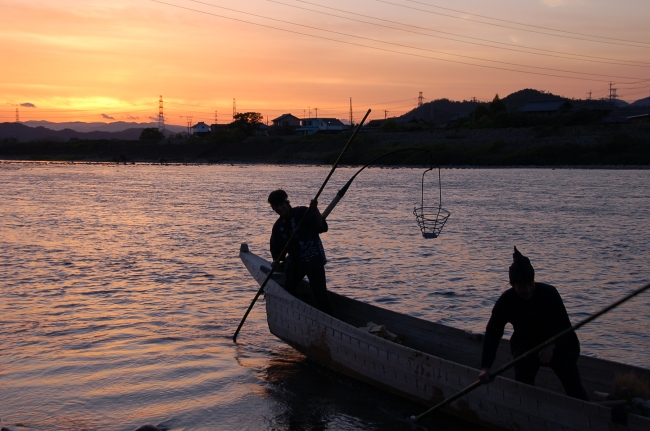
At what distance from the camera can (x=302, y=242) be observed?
7.46 m

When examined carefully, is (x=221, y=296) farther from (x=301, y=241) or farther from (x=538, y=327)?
(x=538, y=327)

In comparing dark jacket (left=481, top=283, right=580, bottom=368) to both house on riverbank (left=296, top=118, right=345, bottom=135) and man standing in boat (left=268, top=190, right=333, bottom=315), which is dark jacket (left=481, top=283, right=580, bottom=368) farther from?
house on riverbank (left=296, top=118, right=345, bottom=135)

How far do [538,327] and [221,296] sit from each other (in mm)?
7154

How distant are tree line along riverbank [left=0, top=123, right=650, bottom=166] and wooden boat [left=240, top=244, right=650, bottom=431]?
103ft

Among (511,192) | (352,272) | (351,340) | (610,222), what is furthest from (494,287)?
(511,192)

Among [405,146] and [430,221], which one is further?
[405,146]

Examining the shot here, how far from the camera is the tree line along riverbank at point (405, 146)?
56.4m

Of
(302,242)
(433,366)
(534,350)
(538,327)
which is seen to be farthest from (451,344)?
(534,350)

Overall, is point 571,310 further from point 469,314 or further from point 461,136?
point 461,136

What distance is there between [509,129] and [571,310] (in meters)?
57.1

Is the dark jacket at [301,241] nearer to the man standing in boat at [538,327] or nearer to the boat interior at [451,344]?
the boat interior at [451,344]

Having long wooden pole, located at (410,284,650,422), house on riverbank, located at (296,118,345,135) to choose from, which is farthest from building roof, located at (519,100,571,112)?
long wooden pole, located at (410,284,650,422)

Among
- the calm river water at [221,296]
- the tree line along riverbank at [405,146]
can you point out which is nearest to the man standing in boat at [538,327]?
the calm river water at [221,296]

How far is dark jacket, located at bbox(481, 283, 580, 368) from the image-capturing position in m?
4.91
